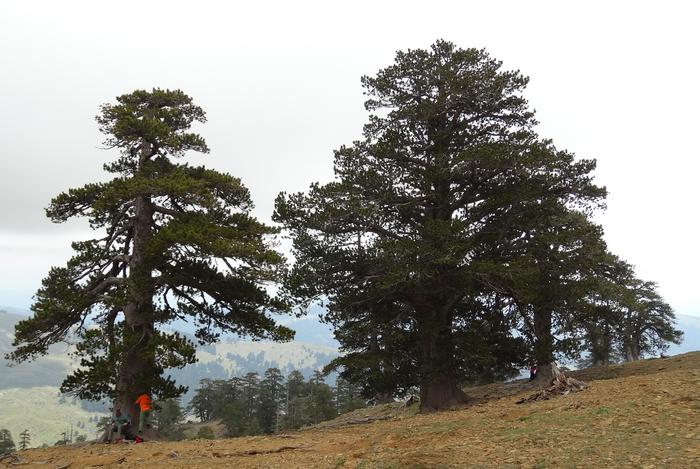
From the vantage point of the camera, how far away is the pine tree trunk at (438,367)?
1852cm

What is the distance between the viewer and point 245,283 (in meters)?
18.0

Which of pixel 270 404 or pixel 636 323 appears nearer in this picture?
pixel 636 323

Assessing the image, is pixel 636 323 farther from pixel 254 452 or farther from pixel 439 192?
pixel 254 452

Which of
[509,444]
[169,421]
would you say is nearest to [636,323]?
[509,444]

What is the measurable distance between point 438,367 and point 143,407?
11025 mm

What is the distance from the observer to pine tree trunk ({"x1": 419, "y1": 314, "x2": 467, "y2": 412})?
1852cm

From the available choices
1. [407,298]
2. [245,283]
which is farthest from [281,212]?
[407,298]

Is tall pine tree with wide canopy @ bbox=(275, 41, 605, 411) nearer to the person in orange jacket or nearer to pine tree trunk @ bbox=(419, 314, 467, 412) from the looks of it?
pine tree trunk @ bbox=(419, 314, 467, 412)

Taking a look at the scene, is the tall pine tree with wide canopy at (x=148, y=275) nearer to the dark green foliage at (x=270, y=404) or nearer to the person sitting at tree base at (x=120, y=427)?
the person sitting at tree base at (x=120, y=427)

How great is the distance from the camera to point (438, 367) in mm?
18484

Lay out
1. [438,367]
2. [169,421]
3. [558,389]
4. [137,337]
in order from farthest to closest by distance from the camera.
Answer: [169,421] → [438,367] → [137,337] → [558,389]

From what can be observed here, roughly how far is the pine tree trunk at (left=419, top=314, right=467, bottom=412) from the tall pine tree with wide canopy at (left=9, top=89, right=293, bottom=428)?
555cm

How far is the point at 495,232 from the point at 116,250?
15.5 meters

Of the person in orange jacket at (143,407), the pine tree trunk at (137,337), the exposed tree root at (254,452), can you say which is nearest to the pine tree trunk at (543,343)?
the exposed tree root at (254,452)
